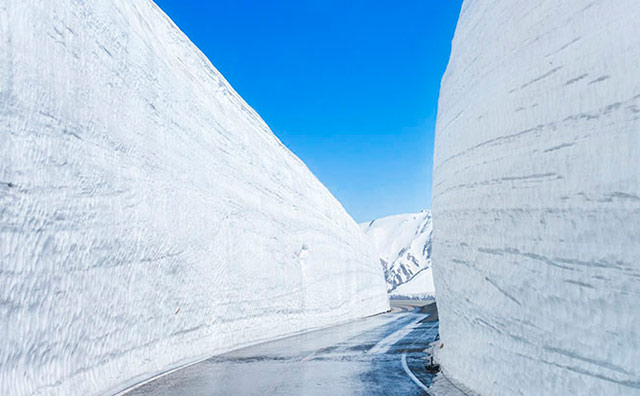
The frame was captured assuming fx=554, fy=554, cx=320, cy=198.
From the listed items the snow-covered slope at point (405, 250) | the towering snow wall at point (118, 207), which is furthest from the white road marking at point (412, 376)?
the snow-covered slope at point (405, 250)

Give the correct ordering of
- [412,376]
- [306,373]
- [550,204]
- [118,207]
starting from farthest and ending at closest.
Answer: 1. [118,207]
2. [306,373]
3. [412,376]
4. [550,204]

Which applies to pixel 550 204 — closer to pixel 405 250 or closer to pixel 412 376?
pixel 412 376

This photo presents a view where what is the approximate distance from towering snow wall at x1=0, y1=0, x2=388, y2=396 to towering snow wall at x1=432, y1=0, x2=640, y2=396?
19.0 feet

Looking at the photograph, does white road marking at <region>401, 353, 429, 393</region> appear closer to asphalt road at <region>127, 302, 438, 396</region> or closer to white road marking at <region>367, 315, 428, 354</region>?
asphalt road at <region>127, 302, 438, 396</region>

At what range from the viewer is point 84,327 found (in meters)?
8.48

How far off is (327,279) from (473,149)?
20901mm

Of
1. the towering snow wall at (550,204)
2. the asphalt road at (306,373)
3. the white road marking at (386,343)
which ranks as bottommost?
the white road marking at (386,343)

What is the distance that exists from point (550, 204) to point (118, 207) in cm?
761

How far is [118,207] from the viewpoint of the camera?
1025 cm

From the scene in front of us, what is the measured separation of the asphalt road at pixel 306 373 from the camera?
8.02m

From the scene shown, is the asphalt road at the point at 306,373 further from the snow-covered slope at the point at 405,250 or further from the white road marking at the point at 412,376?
the snow-covered slope at the point at 405,250

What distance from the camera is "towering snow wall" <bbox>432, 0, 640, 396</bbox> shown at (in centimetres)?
458

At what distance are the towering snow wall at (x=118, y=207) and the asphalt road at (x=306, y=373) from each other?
41.6 inches

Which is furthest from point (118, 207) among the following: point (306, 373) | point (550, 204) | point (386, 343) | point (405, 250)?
point (405, 250)
